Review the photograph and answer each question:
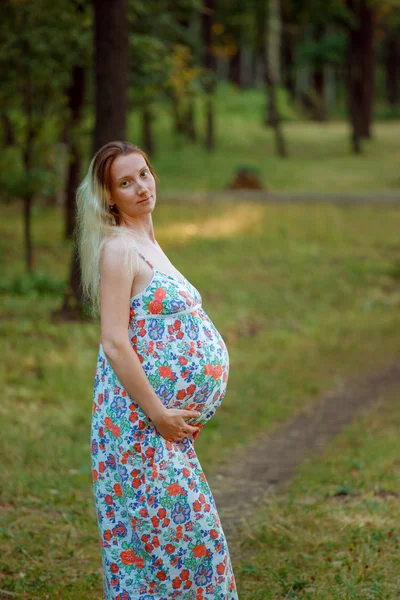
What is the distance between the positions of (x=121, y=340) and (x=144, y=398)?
22cm

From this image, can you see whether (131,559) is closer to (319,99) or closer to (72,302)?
(72,302)

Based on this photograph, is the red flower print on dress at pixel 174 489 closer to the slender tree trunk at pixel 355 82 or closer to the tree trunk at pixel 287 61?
the slender tree trunk at pixel 355 82

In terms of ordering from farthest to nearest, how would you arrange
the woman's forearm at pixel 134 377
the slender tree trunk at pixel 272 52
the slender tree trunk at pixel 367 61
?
the slender tree trunk at pixel 367 61, the slender tree trunk at pixel 272 52, the woman's forearm at pixel 134 377

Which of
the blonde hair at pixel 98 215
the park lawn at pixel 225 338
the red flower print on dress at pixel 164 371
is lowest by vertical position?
the park lawn at pixel 225 338

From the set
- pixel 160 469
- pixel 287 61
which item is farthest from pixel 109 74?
pixel 287 61

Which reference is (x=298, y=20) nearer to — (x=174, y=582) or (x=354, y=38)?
(x=354, y=38)

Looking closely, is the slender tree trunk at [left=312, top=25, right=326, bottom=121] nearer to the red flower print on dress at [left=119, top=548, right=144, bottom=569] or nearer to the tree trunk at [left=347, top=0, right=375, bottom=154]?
the tree trunk at [left=347, top=0, right=375, bottom=154]

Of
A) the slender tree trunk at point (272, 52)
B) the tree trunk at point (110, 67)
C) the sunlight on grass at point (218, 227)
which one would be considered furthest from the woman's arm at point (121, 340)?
the slender tree trunk at point (272, 52)

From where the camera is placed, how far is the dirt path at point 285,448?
5.79 metres

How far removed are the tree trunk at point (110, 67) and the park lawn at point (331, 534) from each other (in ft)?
16.5

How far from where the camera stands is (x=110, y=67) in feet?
32.6

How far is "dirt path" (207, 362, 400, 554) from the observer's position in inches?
228

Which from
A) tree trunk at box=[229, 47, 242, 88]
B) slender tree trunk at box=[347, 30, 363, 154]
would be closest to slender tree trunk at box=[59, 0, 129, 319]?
slender tree trunk at box=[347, 30, 363, 154]

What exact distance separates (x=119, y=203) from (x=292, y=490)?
3.13m
